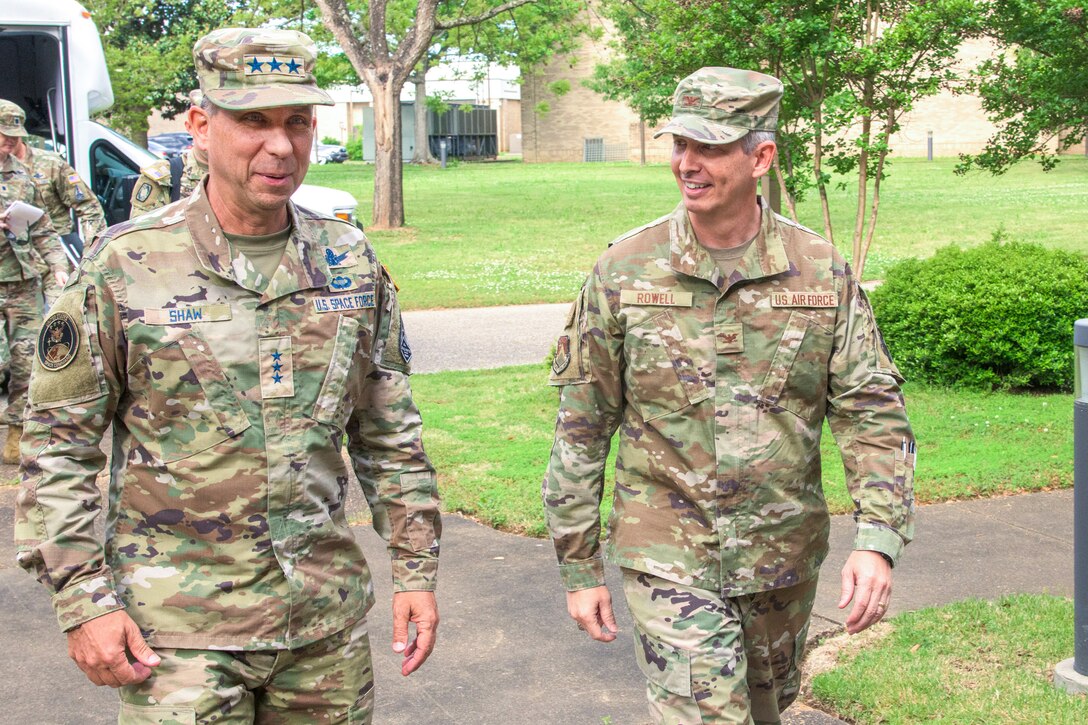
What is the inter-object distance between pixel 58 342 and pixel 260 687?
34.9 inches

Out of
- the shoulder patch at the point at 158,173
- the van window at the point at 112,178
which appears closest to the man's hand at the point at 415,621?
the shoulder patch at the point at 158,173

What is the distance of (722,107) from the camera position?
11.1 feet

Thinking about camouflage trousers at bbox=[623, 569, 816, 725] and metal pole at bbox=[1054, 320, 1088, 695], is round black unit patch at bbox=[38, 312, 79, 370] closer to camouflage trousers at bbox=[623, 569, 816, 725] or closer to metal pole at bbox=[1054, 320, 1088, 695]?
camouflage trousers at bbox=[623, 569, 816, 725]

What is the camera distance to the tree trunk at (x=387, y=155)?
2345 cm

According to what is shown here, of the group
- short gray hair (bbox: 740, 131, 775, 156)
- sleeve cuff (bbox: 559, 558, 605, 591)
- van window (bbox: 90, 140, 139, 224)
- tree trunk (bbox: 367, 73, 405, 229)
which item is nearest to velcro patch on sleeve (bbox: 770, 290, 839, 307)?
short gray hair (bbox: 740, 131, 775, 156)

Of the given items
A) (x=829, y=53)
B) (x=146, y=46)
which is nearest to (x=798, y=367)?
(x=829, y=53)

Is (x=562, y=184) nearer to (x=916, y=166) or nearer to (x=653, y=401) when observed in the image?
(x=916, y=166)

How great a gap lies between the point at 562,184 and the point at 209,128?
39.5 metres

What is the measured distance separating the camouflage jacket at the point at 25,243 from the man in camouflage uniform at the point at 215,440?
5.87 m

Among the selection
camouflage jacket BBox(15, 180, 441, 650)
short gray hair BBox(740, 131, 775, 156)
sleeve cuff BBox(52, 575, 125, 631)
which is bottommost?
sleeve cuff BBox(52, 575, 125, 631)

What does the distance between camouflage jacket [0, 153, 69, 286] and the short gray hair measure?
20.4ft

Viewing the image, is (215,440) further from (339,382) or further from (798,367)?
(798,367)

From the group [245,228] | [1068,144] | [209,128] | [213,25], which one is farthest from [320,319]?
[213,25]

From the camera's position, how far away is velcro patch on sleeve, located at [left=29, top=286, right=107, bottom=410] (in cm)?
276
